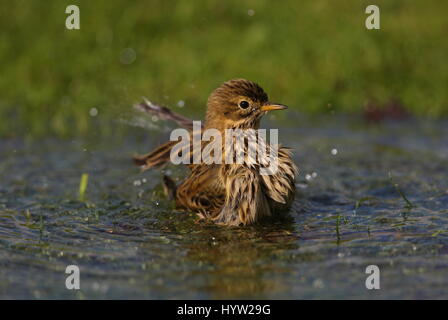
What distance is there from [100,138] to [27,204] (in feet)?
8.10

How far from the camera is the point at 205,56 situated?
11547mm

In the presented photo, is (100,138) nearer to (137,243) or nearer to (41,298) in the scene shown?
(137,243)

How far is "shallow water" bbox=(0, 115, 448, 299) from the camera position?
519 cm

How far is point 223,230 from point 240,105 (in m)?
1.17

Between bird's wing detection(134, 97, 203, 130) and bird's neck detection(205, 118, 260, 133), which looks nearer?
bird's neck detection(205, 118, 260, 133)

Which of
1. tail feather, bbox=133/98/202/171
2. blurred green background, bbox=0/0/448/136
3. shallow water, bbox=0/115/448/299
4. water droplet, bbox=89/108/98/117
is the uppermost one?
blurred green background, bbox=0/0/448/136

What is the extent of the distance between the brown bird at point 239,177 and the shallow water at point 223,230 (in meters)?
0.17

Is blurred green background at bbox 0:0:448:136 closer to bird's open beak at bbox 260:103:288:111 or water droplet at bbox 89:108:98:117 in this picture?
water droplet at bbox 89:108:98:117

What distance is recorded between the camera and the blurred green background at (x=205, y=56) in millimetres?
10680

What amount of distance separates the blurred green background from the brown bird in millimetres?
3175

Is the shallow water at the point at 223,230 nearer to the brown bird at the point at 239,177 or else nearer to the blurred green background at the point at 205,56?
the brown bird at the point at 239,177

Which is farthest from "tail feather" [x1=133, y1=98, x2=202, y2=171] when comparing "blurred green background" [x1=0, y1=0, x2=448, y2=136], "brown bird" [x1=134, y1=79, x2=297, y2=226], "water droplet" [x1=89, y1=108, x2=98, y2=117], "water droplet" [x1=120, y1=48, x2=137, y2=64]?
"water droplet" [x1=120, y1=48, x2=137, y2=64]

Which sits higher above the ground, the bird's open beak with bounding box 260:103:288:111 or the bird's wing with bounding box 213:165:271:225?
the bird's open beak with bounding box 260:103:288:111

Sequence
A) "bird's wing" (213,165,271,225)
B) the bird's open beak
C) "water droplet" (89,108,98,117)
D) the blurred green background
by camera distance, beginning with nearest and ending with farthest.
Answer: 1. "bird's wing" (213,165,271,225)
2. the bird's open beak
3. "water droplet" (89,108,98,117)
4. the blurred green background
